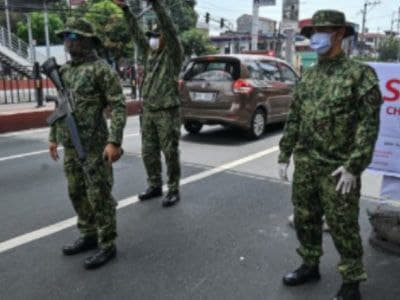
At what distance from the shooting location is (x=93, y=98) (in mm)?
3135

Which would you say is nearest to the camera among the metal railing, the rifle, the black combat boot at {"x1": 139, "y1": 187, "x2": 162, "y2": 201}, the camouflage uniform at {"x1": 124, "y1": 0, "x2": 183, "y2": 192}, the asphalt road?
the asphalt road

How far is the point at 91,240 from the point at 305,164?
5.95 ft

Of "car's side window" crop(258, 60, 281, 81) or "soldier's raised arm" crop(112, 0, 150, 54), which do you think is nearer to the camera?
"soldier's raised arm" crop(112, 0, 150, 54)

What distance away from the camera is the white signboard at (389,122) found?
139 inches

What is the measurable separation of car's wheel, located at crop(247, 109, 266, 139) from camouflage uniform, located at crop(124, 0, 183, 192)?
3769mm

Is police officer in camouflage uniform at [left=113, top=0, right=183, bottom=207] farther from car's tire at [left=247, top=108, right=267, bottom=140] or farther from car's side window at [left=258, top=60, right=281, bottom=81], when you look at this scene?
car's side window at [left=258, top=60, right=281, bottom=81]

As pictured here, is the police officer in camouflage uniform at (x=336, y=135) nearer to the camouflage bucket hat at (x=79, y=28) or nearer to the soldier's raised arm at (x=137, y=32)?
the camouflage bucket hat at (x=79, y=28)

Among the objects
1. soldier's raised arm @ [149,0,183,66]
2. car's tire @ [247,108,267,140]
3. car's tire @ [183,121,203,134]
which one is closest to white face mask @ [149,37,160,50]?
soldier's raised arm @ [149,0,183,66]

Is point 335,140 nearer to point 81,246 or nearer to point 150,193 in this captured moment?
point 81,246

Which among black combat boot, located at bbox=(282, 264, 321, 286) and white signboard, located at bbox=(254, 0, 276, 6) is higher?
white signboard, located at bbox=(254, 0, 276, 6)

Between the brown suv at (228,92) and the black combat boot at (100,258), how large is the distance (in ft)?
16.1

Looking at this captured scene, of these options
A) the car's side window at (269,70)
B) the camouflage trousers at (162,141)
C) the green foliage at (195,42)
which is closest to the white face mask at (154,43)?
the camouflage trousers at (162,141)

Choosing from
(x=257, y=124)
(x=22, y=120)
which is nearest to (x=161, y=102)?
(x=257, y=124)

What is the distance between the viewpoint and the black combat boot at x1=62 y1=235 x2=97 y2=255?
3.47 metres
